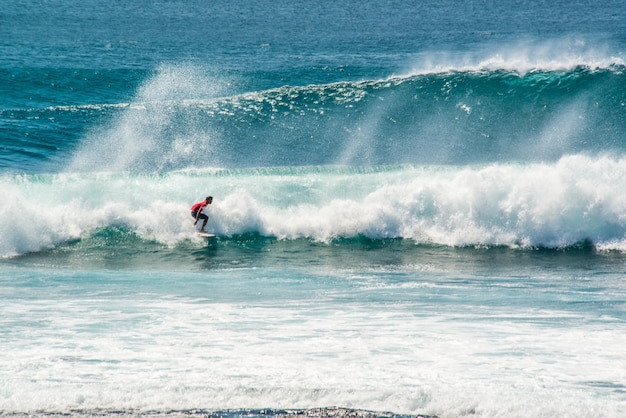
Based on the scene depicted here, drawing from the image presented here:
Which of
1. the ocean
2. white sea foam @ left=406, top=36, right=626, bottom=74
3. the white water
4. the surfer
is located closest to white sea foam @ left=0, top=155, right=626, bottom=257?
the ocean

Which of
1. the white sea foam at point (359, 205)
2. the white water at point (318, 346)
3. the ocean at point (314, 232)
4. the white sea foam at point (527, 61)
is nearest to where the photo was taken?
the white water at point (318, 346)

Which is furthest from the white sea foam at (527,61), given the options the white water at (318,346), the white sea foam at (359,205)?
the white water at (318,346)

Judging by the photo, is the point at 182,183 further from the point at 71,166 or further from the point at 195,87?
the point at 195,87

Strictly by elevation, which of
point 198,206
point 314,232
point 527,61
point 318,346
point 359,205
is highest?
point 527,61

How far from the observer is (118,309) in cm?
1066

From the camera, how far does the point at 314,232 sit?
1593cm

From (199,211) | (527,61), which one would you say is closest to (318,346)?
(199,211)

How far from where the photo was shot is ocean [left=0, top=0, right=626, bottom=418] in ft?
26.4

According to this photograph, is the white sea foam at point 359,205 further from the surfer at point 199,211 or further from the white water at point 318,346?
the white water at point 318,346

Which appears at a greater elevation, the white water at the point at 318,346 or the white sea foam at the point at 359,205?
the white sea foam at the point at 359,205

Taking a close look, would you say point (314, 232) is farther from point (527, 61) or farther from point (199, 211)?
point (527, 61)

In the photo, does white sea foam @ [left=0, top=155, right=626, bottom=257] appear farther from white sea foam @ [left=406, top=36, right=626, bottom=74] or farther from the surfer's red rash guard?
white sea foam @ [left=406, top=36, right=626, bottom=74]

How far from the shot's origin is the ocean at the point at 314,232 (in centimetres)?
805

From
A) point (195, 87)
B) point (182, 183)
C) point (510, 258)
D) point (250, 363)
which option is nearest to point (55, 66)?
point (195, 87)
